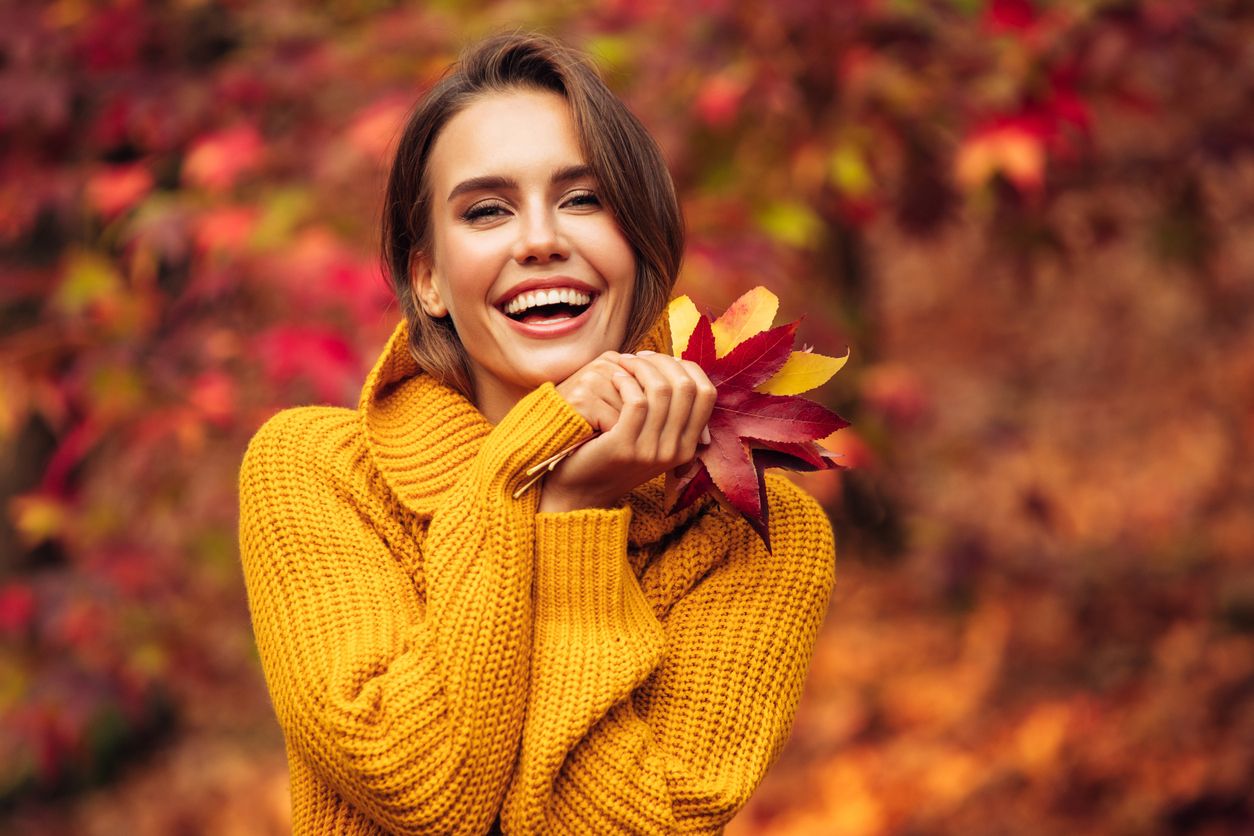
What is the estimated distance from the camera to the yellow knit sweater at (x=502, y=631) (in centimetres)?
159

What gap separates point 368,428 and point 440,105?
438 millimetres

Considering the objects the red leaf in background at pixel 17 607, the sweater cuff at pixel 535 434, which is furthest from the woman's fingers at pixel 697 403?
the red leaf in background at pixel 17 607

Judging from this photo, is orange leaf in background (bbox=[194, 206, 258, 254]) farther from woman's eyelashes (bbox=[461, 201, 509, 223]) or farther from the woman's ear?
woman's eyelashes (bbox=[461, 201, 509, 223])

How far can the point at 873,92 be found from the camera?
3.78m

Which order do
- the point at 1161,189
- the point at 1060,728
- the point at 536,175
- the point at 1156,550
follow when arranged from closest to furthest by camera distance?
the point at 536,175 → the point at 1161,189 → the point at 1060,728 → the point at 1156,550

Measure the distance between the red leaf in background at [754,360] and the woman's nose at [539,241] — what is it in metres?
0.25

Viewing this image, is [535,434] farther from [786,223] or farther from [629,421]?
[786,223]

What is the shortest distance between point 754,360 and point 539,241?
30 cm

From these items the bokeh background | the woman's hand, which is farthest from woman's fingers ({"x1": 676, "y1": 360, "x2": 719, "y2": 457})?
the bokeh background

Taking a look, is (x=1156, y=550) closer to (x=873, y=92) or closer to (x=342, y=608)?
(x=873, y=92)

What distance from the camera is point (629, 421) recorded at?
160 centimetres

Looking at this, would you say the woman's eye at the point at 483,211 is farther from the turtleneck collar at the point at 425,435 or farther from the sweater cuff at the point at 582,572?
the sweater cuff at the point at 582,572

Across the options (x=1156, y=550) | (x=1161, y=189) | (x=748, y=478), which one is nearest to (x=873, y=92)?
(x=1161, y=189)

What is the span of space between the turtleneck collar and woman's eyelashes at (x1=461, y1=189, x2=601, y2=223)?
214 mm
